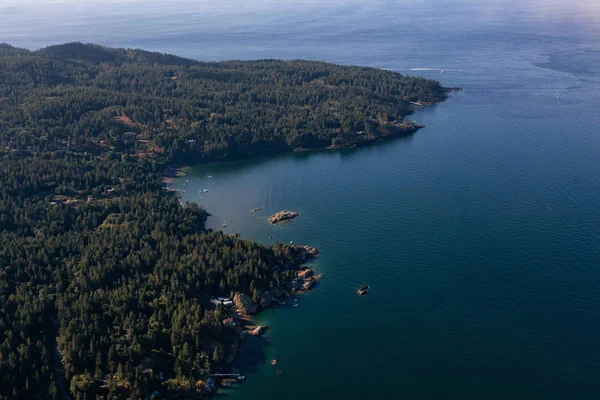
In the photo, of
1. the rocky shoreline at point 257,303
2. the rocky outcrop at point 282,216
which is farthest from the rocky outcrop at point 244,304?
the rocky outcrop at point 282,216

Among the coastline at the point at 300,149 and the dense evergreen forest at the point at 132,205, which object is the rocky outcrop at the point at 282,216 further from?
the coastline at the point at 300,149

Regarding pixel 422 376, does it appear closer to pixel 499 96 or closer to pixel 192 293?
pixel 192 293

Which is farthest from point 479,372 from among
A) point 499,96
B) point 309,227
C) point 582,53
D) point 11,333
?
point 582,53

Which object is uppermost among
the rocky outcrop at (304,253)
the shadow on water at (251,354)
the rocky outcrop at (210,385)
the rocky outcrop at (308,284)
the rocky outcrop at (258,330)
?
the rocky outcrop at (304,253)

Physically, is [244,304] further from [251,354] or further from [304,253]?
[304,253]

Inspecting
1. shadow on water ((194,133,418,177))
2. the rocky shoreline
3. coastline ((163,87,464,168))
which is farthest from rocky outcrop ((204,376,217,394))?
coastline ((163,87,464,168))

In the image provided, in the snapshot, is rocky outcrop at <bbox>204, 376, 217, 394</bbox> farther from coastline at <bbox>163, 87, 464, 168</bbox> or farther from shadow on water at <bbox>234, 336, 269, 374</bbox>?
coastline at <bbox>163, 87, 464, 168</bbox>
